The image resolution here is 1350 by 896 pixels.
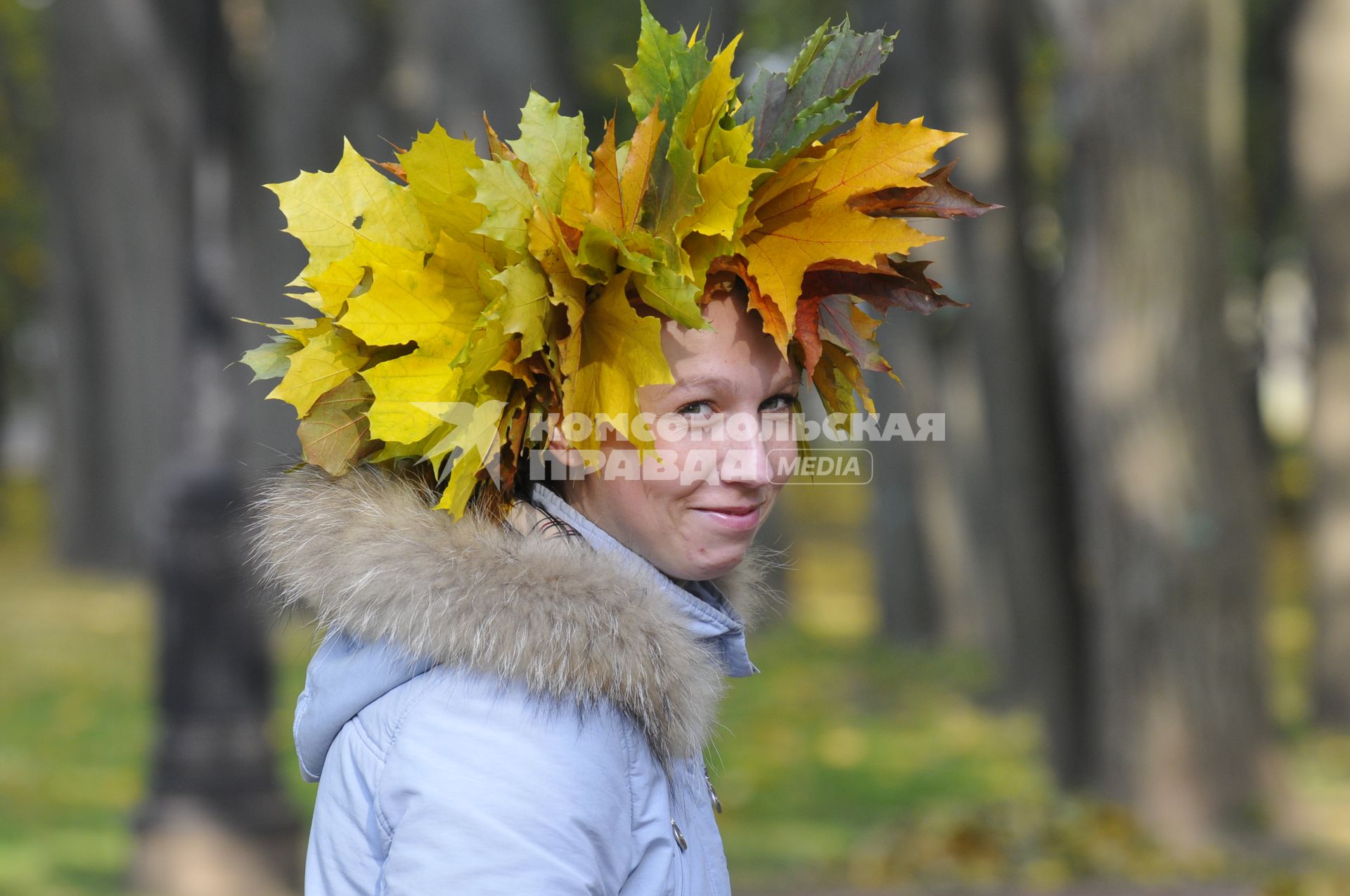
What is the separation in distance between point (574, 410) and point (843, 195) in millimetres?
496

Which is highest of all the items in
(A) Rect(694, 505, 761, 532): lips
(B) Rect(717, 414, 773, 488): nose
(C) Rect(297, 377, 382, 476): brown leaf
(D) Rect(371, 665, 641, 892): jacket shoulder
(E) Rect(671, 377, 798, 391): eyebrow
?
(E) Rect(671, 377, 798, 391): eyebrow

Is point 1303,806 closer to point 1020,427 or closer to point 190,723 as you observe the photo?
point 1020,427

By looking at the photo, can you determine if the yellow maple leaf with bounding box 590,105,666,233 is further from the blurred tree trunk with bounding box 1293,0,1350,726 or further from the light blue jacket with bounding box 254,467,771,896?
the blurred tree trunk with bounding box 1293,0,1350,726

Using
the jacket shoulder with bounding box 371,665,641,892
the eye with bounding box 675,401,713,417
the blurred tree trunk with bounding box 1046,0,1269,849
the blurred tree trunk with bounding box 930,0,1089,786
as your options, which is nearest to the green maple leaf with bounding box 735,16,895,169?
the eye with bounding box 675,401,713,417

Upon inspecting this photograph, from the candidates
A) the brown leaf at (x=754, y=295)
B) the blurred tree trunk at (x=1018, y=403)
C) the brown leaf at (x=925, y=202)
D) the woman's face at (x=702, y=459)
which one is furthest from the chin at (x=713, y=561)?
the blurred tree trunk at (x=1018, y=403)

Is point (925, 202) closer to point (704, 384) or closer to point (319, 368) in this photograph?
point (704, 384)

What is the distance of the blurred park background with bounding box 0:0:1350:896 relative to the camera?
6.23 m

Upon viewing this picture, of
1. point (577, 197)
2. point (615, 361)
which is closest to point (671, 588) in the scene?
point (615, 361)

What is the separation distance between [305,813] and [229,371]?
2771mm

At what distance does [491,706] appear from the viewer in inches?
71.3

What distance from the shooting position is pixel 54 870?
6676 millimetres

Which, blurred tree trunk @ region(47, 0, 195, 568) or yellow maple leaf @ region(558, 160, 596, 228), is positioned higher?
blurred tree trunk @ region(47, 0, 195, 568)

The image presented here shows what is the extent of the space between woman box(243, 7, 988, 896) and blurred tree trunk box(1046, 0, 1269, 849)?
4436 millimetres

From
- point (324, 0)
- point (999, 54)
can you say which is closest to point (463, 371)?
point (999, 54)
